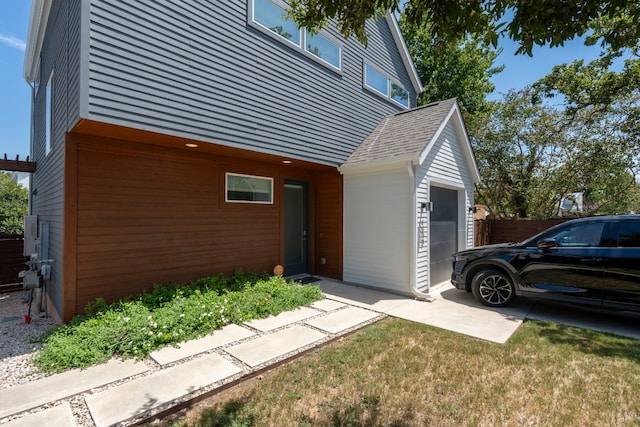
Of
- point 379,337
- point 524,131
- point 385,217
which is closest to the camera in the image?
point 379,337

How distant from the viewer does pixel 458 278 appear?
6418 millimetres

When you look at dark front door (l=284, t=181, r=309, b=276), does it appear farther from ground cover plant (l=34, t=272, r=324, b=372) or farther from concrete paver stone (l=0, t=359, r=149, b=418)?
concrete paver stone (l=0, t=359, r=149, b=418)

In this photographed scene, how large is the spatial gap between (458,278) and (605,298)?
7.48 ft

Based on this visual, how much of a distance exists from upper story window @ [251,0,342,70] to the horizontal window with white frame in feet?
10.1

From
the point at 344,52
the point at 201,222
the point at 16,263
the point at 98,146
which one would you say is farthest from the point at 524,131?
the point at 16,263

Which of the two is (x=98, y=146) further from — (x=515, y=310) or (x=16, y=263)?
(x=515, y=310)

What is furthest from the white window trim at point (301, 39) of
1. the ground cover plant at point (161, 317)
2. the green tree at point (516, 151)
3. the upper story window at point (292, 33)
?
the green tree at point (516, 151)

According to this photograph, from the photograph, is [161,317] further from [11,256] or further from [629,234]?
[629,234]

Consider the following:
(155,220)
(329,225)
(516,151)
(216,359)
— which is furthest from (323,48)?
(516,151)

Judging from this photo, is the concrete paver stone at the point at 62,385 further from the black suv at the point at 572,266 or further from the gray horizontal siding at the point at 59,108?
the black suv at the point at 572,266

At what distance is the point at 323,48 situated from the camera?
24.8 ft

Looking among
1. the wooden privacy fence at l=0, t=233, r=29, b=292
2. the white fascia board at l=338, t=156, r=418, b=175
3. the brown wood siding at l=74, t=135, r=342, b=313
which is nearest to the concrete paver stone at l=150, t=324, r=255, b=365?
the brown wood siding at l=74, t=135, r=342, b=313

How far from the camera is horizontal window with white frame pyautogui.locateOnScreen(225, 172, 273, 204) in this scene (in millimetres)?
6535

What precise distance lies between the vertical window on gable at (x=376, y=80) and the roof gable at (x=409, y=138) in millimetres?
1275
